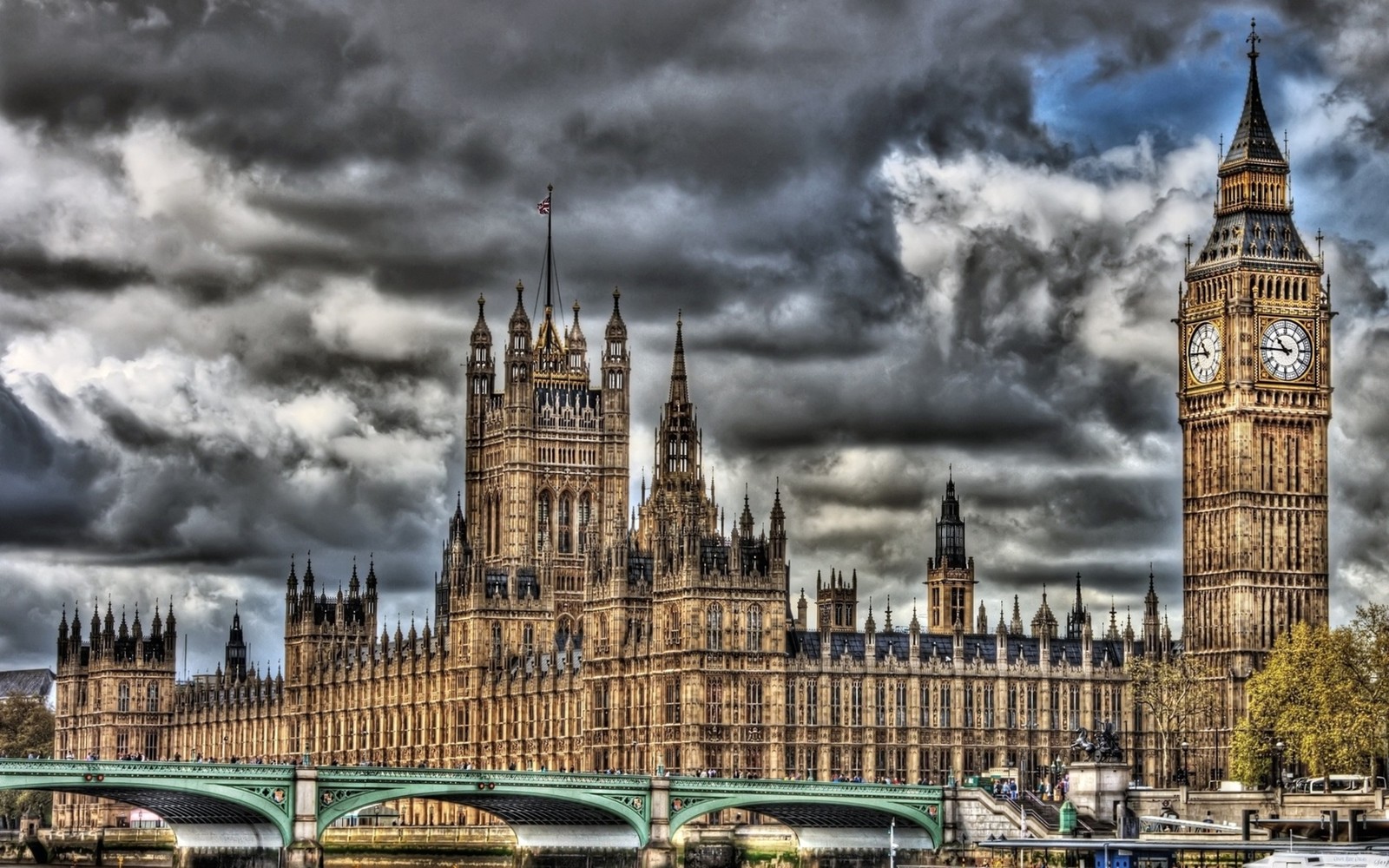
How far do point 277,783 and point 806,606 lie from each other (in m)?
47.2

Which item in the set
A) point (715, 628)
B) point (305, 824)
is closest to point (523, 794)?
point (305, 824)

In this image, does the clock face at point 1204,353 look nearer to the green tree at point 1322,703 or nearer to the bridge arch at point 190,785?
the green tree at point 1322,703

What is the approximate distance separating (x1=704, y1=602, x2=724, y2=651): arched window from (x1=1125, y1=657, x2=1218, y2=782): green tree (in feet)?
82.9

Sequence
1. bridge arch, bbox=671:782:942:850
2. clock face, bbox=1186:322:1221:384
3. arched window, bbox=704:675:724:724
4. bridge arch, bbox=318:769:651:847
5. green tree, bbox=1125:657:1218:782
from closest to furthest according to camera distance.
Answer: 1. bridge arch, bbox=318:769:651:847
2. bridge arch, bbox=671:782:942:850
3. arched window, bbox=704:675:724:724
4. green tree, bbox=1125:657:1218:782
5. clock face, bbox=1186:322:1221:384

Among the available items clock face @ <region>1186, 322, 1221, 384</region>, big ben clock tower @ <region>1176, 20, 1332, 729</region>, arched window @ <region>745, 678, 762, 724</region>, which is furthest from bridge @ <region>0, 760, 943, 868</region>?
clock face @ <region>1186, 322, 1221, 384</region>

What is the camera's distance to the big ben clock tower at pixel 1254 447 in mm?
173750

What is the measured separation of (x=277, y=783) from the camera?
448ft

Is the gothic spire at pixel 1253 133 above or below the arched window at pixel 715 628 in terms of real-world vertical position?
above

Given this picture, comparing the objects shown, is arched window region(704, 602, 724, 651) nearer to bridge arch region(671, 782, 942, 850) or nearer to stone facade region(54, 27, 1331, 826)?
stone facade region(54, 27, 1331, 826)

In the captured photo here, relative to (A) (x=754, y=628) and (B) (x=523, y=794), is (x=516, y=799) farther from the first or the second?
(A) (x=754, y=628)

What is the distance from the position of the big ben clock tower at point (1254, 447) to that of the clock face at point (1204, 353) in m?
0.07

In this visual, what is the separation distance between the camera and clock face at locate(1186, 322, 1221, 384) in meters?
176

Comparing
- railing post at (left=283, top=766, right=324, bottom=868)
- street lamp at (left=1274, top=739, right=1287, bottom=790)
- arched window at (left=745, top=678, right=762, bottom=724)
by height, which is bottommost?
railing post at (left=283, top=766, right=324, bottom=868)

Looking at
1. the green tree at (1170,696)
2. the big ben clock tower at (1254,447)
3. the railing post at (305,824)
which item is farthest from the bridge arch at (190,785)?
the big ben clock tower at (1254,447)
